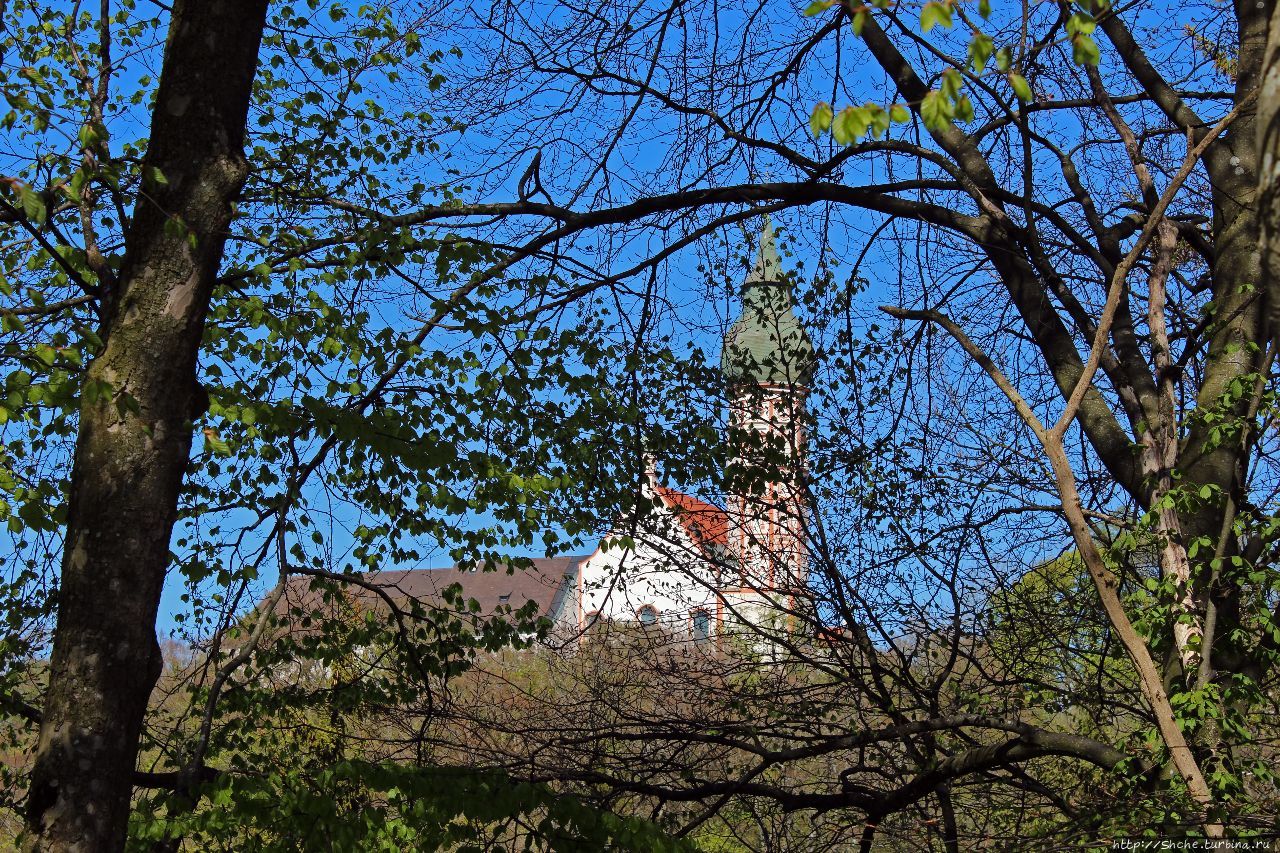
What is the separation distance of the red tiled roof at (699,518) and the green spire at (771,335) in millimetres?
1087

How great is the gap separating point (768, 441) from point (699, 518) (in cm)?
80

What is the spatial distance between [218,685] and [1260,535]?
16.2 feet

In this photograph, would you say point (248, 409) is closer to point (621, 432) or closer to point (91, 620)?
point (91, 620)

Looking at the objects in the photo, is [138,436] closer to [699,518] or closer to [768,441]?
[699,518]

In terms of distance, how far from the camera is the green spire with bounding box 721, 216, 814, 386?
9.55 metres

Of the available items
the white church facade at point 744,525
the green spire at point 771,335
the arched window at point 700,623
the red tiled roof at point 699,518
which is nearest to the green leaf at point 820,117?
the white church facade at point 744,525

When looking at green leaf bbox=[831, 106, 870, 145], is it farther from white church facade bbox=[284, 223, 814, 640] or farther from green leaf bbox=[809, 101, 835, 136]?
white church facade bbox=[284, 223, 814, 640]

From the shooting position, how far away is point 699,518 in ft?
30.0

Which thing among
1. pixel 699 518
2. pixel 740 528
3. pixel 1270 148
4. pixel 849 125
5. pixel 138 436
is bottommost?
pixel 1270 148

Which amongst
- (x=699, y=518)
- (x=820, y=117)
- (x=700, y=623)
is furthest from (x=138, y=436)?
(x=700, y=623)

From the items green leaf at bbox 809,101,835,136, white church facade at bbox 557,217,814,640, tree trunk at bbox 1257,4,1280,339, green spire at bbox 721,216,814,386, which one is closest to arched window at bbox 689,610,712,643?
white church facade at bbox 557,217,814,640

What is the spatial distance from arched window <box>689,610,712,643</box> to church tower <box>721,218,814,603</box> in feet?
1.31

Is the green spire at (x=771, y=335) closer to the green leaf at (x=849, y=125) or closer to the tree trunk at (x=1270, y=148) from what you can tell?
the green leaf at (x=849, y=125)

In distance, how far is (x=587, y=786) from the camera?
25.1 ft
